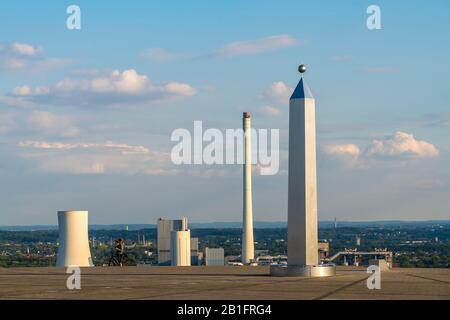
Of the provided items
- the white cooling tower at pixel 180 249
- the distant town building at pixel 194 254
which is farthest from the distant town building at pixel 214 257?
the white cooling tower at pixel 180 249

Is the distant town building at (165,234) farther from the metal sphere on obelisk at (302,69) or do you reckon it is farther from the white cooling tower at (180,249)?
the metal sphere on obelisk at (302,69)

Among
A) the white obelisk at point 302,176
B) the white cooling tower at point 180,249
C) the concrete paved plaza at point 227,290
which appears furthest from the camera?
the white cooling tower at point 180,249

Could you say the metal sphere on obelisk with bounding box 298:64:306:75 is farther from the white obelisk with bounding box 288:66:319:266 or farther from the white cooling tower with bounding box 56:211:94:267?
the white cooling tower with bounding box 56:211:94:267

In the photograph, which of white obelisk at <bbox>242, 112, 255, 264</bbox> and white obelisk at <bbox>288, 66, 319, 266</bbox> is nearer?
white obelisk at <bbox>288, 66, 319, 266</bbox>

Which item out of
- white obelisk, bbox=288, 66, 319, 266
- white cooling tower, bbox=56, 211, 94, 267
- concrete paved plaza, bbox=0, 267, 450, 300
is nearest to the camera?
concrete paved plaza, bbox=0, 267, 450, 300

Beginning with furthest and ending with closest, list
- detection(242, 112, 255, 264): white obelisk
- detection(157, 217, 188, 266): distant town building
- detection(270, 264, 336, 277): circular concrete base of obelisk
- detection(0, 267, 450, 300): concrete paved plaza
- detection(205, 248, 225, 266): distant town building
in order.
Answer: detection(157, 217, 188, 266): distant town building → detection(205, 248, 225, 266): distant town building → detection(242, 112, 255, 264): white obelisk → detection(270, 264, 336, 277): circular concrete base of obelisk → detection(0, 267, 450, 300): concrete paved plaza

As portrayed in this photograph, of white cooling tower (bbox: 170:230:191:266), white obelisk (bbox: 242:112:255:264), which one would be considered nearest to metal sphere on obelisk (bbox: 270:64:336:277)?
white cooling tower (bbox: 170:230:191:266)
